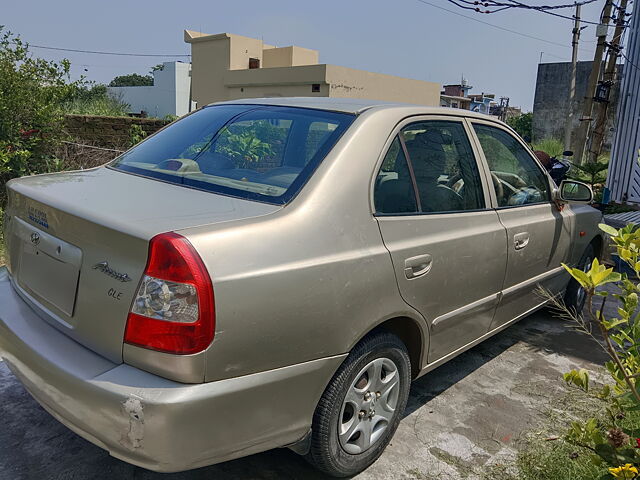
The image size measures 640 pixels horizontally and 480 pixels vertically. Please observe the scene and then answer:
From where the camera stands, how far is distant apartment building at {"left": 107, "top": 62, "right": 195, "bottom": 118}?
4634cm

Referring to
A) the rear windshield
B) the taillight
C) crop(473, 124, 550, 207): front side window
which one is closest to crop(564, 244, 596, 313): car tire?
crop(473, 124, 550, 207): front side window

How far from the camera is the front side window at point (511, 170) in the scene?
3.41 m

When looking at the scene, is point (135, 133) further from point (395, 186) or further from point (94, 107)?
point (395, 186)

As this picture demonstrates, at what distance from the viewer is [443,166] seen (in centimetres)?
301

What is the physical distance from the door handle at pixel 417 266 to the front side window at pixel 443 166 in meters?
0.29

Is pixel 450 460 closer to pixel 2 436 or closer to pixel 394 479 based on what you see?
pixel 394 479

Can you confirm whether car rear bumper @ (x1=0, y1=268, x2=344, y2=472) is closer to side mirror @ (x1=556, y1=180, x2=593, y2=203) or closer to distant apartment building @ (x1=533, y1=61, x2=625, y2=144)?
side mirror @ (x1=556, y1=180, x2=593, y2=203)

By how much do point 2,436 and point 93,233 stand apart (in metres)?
1.45

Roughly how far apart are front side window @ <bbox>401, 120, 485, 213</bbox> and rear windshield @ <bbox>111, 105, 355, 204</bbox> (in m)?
0.45

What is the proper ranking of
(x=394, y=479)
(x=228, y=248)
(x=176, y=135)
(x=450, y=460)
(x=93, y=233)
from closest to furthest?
(x=228, y=248) < (x=93, y=233) < (x=394, y=479) < (x=450, y=460) < (x=176, y=135)

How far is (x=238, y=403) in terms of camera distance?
6.20ft

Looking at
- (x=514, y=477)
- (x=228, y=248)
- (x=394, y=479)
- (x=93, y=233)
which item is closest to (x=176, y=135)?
(x=93, y=233)

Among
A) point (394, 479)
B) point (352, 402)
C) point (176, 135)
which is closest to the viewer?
point (352, 402)

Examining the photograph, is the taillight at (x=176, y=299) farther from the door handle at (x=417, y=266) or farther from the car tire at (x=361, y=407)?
the door handle at (x=417, y=266)
